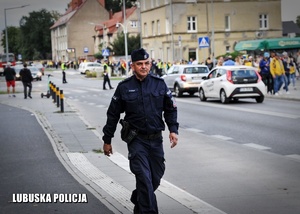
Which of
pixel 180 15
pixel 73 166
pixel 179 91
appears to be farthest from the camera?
pixel 180 15

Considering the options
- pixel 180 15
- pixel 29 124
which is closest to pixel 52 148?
pixel 29 124

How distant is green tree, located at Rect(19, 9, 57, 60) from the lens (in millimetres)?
161500

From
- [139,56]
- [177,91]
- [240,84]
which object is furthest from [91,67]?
[139,56]

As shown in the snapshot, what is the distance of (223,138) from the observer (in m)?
16.2

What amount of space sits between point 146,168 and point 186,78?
27259mm

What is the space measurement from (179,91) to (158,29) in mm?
47823

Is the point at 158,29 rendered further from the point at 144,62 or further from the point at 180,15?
the point at 144,62

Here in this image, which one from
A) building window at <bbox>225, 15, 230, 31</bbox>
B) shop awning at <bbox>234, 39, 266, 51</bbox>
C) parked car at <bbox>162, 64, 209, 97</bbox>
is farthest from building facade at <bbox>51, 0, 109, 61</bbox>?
parked car at <bbox>162, 64, 209, 97</bbox>

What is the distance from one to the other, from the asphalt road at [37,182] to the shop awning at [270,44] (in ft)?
148

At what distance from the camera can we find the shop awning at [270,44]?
60.3 m

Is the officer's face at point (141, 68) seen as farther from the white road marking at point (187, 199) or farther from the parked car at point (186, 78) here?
the parked car at point (186, 78)

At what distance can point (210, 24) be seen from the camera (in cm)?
7781

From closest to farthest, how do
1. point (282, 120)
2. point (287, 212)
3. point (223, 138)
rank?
point (287, 212) → point (223, 138) → point (282, 120)

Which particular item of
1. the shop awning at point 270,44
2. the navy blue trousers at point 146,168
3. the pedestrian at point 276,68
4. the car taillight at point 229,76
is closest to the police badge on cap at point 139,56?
the navy blue trousers at point 146,168
